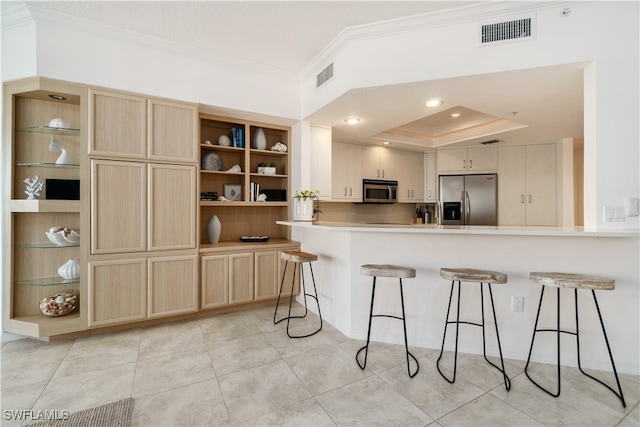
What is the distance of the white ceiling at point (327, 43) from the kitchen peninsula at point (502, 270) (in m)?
1.27

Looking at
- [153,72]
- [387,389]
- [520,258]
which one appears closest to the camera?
[387,389]

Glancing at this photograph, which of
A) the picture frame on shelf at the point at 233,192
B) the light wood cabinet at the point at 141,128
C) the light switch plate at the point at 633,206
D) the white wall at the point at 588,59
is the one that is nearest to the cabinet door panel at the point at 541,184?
the white wall at the point at 588,59

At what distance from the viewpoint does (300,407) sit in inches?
69.0

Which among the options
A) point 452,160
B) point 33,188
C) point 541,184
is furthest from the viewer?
point 452,160

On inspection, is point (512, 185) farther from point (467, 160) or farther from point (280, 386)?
point (280, 386)

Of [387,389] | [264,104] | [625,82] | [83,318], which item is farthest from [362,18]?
[83,318]

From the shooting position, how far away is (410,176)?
17.2ft

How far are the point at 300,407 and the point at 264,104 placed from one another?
9.95ft

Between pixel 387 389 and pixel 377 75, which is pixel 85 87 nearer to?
pixel 377 75

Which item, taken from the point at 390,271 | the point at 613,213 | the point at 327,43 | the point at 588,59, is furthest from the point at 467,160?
the point at 390,271

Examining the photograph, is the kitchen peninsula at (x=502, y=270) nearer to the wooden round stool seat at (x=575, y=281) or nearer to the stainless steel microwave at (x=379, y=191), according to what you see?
the wooden round stool seat at (x=575, y=281)

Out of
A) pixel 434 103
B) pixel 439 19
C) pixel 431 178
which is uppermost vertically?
pixel 439 19

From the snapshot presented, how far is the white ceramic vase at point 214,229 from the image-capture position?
3.49 metres

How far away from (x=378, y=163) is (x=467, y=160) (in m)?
1.54
